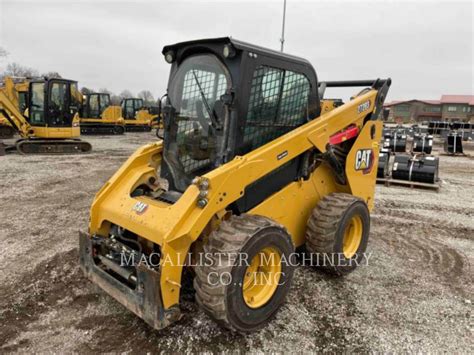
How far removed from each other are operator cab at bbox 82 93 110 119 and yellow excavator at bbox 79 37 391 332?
66.8 ft

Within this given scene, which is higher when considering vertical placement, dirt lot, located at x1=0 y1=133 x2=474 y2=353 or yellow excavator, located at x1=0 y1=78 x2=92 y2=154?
yellow excavator, located at x1=0 y1=78 x2=92 y2=154

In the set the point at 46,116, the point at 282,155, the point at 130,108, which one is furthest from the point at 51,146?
the point at 282,155

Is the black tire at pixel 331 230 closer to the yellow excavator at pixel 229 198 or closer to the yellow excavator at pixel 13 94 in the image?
the yellow excavator at pixel 229 198

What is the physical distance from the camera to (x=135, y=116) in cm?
2625

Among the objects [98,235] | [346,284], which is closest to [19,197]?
[98,235]

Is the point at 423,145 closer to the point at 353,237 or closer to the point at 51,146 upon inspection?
the point at 353,237

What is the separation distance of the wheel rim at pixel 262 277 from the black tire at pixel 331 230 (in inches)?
33.3

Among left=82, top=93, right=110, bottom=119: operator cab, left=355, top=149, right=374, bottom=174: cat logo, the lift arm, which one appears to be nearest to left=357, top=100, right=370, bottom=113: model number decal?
left=355, top=149, right=374, bottom=174: cat logo

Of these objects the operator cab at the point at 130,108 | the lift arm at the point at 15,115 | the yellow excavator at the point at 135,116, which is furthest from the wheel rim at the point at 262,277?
the operator cab at the point at 130,108

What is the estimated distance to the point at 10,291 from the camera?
366 cm

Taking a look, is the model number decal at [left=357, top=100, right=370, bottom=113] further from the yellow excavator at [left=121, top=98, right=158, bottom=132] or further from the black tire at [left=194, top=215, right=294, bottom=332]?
the yellow excavator at [left=121, top=98, right=158, bottom=132]

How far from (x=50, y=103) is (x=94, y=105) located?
886cm

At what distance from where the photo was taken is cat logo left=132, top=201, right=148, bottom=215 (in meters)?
3.02

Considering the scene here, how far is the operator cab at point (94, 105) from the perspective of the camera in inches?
874
